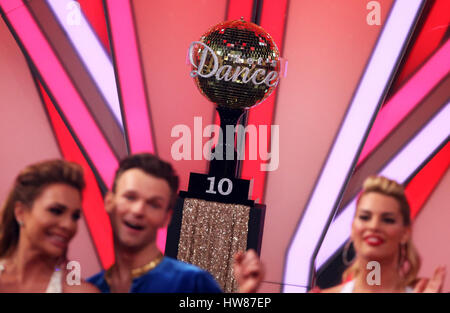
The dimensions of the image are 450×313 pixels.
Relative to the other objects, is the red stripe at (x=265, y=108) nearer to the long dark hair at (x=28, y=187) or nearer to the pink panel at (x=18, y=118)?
the pink panel at (x=18, y=118)

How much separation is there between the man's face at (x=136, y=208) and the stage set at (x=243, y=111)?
0.91 meters

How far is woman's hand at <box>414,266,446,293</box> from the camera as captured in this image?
2.11 meters

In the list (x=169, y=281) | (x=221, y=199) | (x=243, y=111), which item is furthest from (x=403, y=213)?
(x=243, y=111)

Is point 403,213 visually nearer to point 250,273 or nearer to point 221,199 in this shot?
point 250,273

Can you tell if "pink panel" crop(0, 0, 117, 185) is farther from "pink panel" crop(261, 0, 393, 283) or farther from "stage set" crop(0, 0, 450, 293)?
"pink panel" crop(261, 0, 393, 283)

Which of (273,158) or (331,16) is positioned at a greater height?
(331,16)

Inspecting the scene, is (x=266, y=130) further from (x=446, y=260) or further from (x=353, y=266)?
(x=353, y=266)

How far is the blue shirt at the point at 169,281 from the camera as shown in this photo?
6.61ft

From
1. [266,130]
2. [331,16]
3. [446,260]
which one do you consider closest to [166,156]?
[266,130]

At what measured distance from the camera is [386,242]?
2.11 metres

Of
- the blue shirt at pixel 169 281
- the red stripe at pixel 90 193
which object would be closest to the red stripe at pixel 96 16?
the red stripe at pixel 90 193

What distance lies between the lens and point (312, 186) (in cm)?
359
